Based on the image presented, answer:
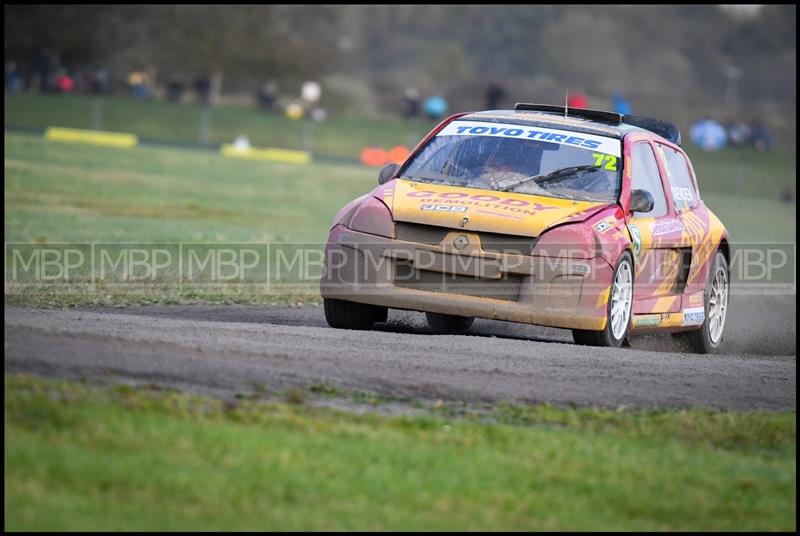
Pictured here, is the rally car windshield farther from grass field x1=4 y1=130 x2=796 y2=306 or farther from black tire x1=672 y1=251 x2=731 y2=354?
grass field x1=4 y1=130 x2=796 y2=306

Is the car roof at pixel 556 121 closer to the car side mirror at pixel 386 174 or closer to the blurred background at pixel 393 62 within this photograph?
the car side mirror at pixel 386 174

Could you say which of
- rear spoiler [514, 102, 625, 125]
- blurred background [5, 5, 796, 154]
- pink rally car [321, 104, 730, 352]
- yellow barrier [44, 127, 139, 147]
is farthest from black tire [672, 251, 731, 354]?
blurred background [5, 5, 796, 154]

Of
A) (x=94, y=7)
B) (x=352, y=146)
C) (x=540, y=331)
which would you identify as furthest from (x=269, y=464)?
(x=94, y=7)

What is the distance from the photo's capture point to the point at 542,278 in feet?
30.7

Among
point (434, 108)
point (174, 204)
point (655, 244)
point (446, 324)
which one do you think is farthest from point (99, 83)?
point (655, 244)

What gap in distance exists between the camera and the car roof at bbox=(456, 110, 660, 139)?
10.8m

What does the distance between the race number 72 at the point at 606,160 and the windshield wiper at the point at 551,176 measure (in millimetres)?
86

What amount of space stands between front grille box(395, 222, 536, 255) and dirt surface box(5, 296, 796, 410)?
24.7 inches

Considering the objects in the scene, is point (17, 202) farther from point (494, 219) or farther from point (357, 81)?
point (357, 81)

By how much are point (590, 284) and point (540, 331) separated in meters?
2.76

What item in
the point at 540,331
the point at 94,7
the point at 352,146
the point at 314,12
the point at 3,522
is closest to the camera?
the point at 3,522

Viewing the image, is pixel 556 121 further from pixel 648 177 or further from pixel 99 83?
pixel 99 83

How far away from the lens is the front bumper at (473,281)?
30.7 ft

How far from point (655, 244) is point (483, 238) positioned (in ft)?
5.63
